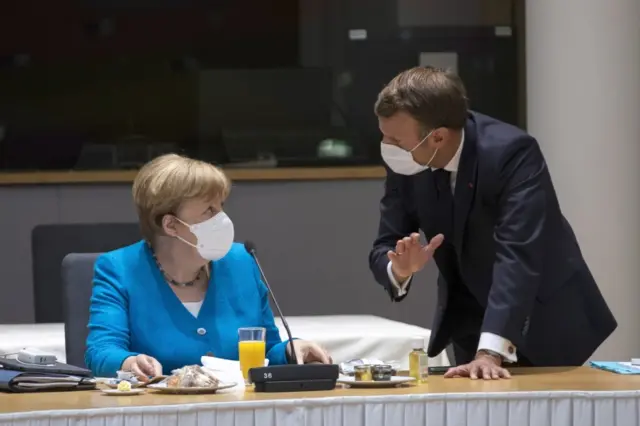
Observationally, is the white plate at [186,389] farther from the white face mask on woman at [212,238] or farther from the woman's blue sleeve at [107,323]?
the white face mask on woman at [212,238]

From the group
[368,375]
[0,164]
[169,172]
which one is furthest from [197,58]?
[368,375]

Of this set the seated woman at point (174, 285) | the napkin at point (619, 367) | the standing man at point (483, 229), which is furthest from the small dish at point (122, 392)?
the napkin at point (619, 367)

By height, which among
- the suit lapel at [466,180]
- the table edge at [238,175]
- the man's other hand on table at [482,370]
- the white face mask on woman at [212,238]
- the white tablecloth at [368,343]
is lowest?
the white tablecloth at [368,343]

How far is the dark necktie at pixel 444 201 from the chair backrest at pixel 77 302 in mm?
759

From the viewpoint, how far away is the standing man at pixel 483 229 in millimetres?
2496

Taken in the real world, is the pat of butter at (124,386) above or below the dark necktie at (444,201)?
below

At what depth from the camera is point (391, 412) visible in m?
2.05

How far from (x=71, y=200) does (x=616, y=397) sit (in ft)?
11.0

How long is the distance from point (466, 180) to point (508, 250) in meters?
0.18

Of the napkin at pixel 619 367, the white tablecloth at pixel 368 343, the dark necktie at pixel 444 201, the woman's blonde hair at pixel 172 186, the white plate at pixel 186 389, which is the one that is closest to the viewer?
the white plate at pixel 186 389

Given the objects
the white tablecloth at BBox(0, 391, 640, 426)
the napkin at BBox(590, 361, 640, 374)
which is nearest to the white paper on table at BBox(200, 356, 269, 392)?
the white tablecloth at BBox(0, 391, 640, 426)

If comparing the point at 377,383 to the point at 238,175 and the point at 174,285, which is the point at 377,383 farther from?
the point at 238,175

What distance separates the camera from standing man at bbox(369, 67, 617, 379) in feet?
8.19

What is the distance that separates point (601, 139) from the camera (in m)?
4.67
